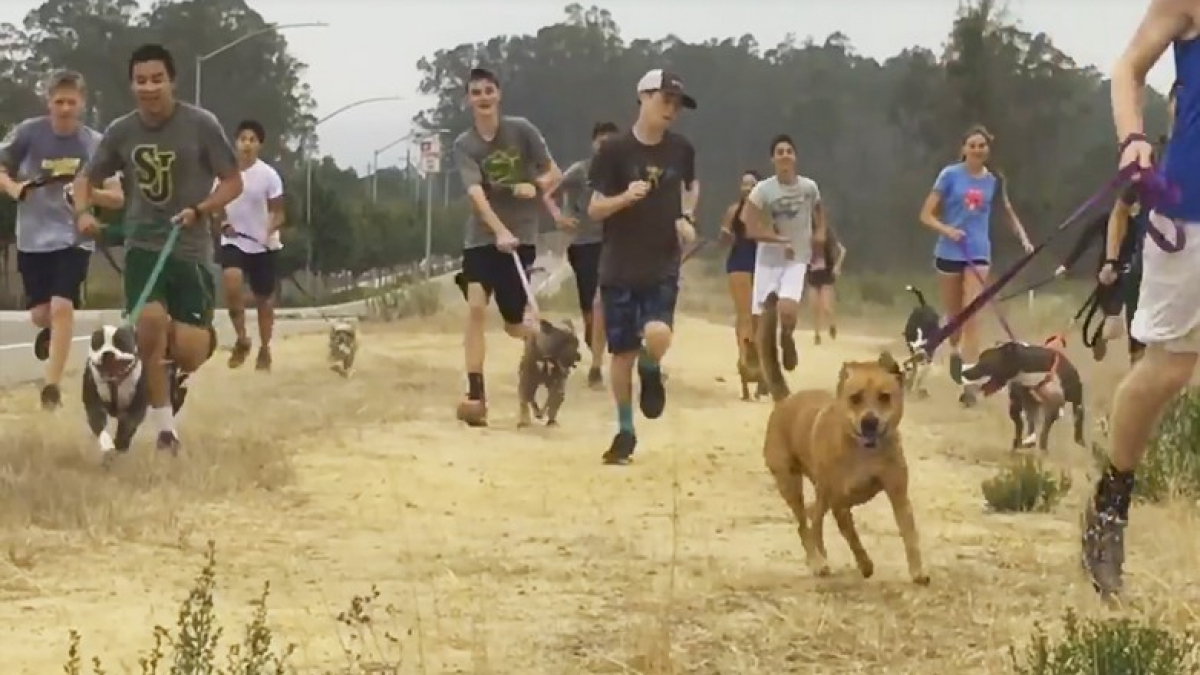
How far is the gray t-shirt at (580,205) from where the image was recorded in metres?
11.8

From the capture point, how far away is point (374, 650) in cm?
441

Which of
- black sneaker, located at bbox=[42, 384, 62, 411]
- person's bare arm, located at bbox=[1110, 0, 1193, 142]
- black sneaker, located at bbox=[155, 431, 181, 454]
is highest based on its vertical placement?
person's bare arm, located at bbox=[1110, 0, 1193, 142]

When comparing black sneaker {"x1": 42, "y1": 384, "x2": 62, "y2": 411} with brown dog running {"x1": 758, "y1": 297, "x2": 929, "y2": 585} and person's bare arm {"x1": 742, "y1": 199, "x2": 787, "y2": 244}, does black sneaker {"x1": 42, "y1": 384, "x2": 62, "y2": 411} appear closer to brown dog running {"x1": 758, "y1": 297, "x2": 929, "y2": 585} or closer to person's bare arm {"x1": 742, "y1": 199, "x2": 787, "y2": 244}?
person's bare arm {"x1": 742, "y1": 199, "x2": 787, "y2": 244}

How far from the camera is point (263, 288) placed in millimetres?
13164

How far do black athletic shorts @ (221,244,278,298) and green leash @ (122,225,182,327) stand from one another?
5049 mm

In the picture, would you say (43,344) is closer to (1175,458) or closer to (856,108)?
(1175,458)

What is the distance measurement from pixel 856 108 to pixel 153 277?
8457 cm

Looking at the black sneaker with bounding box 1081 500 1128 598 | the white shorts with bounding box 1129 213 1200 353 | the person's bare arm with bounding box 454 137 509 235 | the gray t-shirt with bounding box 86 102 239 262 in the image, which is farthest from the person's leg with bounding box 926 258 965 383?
the white shorts with bounding box 1129 213 1200 353

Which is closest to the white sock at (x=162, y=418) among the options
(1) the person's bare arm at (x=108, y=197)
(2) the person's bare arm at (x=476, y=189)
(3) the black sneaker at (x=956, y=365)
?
(1) the person's bare arm at (x=108, y=197)

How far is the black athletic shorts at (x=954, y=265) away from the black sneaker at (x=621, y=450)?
151 inches

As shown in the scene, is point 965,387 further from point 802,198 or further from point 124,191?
point 124,191

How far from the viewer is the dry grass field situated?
452 centimetres

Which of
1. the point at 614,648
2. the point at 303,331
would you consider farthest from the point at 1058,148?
the point at 614,648

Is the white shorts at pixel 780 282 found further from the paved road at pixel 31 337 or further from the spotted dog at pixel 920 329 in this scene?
the paved road at pixel 31 337
